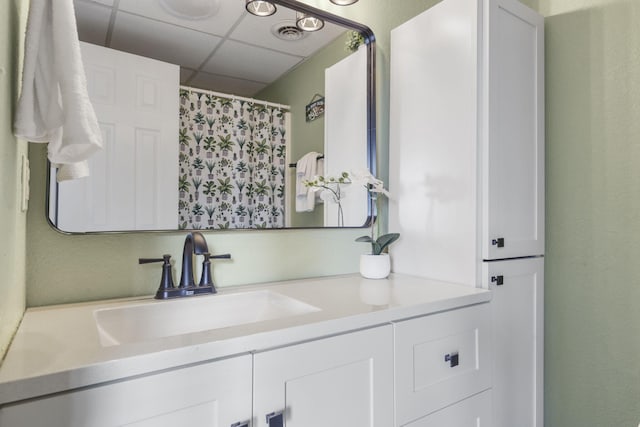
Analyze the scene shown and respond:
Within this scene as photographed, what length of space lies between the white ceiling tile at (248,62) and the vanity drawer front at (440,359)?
38.2 inches

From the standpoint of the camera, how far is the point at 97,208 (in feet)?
3.36

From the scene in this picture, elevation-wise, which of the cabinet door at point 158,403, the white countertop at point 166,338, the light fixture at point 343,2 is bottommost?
the cabinet door at point 158,403

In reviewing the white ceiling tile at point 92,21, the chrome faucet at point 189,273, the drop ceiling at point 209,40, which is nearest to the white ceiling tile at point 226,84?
the drop ceiling at point 209,40

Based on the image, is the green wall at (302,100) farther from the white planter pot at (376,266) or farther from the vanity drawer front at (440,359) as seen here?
the vanity drawer front at (440,359)

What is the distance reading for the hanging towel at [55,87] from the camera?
61 centimetres

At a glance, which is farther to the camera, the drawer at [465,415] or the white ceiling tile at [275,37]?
the white ceiling tile at [275,37]

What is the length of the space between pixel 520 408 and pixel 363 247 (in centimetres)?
80

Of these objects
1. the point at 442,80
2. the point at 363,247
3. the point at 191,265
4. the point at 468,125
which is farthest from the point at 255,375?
the point at 442,80

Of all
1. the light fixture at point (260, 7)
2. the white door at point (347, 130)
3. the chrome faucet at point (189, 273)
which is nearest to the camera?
the chrome faucet at point (189, 273)

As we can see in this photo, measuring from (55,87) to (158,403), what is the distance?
0.57 metres

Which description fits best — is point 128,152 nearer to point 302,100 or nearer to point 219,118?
point 219,118

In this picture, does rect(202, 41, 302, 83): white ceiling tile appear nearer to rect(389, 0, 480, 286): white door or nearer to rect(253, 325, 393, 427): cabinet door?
rect(389, 0, 480, 286): white door

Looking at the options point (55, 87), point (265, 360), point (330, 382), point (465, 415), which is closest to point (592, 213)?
point (465, 415)

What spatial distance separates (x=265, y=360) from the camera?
731 millimetres
